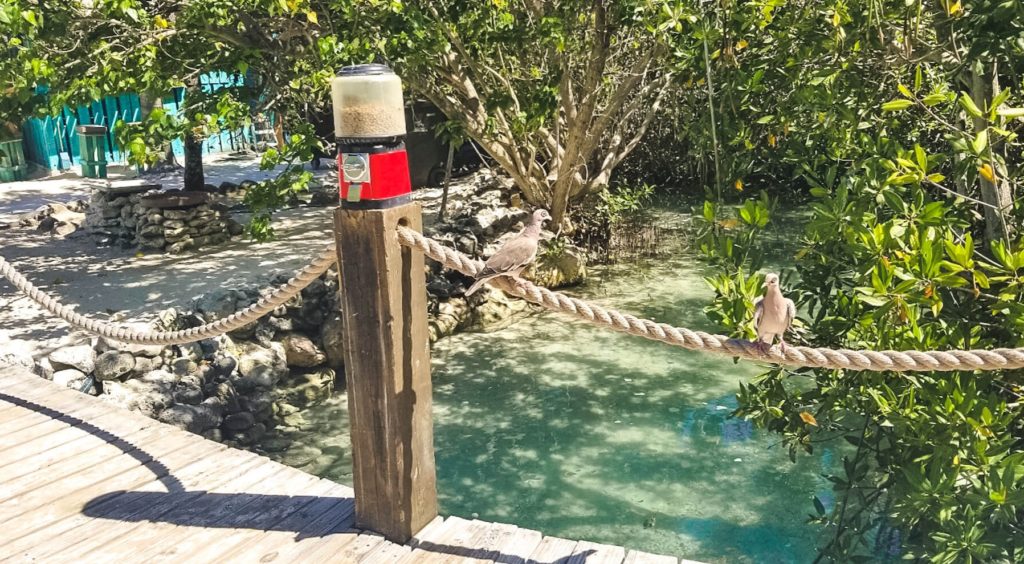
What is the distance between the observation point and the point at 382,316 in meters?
2.66

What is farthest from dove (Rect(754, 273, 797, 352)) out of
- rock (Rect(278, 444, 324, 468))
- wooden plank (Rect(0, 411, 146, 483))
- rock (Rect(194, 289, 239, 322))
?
rock (Rect(194, 289, 239, 322))

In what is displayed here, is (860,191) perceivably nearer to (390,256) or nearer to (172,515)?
(390,256)

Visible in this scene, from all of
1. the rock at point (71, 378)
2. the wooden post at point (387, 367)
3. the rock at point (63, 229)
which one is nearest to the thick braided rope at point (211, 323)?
the wooden post at point (387, 367)

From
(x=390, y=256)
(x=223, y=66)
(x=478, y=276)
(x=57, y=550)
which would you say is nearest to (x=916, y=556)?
(x=478, y=276)

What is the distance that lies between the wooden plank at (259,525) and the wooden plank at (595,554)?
1019 millimetres

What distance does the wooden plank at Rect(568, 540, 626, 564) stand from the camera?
2699mm

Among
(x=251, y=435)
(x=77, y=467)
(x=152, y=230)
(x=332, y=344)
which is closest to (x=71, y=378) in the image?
(x=251, y=435)

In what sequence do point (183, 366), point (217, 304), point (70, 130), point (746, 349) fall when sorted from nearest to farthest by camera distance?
point (746, 349), point (183, 366), point (217, 304), point (70, 130)

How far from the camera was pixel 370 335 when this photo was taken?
2.69 m

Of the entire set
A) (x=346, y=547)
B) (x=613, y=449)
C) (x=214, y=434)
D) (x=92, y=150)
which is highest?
(x=92, y=150)

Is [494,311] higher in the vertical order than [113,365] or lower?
lower

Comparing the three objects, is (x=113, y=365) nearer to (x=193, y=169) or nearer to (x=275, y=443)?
(x=275, y=443)

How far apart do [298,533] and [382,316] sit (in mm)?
942

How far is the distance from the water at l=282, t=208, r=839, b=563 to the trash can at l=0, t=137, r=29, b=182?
38.7 ft
